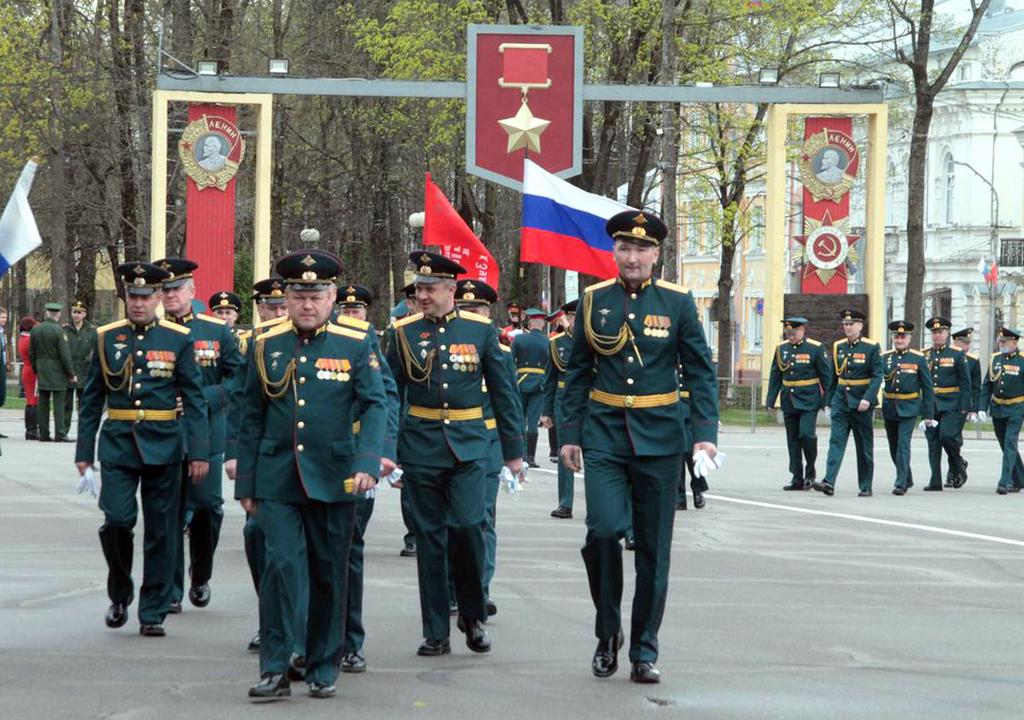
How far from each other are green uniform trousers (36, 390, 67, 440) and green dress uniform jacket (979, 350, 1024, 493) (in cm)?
1311

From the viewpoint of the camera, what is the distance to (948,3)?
79.2 meters

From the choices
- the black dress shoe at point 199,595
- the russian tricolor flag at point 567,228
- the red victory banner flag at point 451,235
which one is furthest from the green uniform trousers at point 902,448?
the black dress shoe at point 199,595

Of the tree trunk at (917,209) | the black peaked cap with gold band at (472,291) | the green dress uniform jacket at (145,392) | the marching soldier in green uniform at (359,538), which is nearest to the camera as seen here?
the marching soldier in green uniform at (359,538)

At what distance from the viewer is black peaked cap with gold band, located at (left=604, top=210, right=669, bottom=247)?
8984mm

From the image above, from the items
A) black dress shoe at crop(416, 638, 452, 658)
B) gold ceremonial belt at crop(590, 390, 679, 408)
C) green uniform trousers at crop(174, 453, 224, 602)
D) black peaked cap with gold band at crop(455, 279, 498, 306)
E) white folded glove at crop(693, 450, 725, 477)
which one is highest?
black peaked cap with gold band at crop(455, 279, 498, 306)

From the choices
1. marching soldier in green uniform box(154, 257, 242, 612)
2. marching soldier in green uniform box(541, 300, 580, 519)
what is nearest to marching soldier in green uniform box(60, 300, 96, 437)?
marching soldier in green uniform box(541, 300, 580, 519)

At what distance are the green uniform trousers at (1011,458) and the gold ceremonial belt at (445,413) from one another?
12519mm

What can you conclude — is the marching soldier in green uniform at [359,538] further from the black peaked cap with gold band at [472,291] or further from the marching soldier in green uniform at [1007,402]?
the marching soldier in green uniform at [1007,402]

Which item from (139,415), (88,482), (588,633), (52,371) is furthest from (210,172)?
(588,633)

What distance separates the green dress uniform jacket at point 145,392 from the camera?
1007cm

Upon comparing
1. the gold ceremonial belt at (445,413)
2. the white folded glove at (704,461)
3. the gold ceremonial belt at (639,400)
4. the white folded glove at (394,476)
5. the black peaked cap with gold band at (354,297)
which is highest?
the black peaked cap with gold band at (354,297)

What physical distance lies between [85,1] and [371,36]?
7.30 meters

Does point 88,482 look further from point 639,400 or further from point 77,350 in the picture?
point 77,350

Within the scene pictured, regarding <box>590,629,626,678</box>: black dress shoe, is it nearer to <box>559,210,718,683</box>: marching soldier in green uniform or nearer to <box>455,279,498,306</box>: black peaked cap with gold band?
<box>559,210,718,683</box>: marching soldier in green uniform
